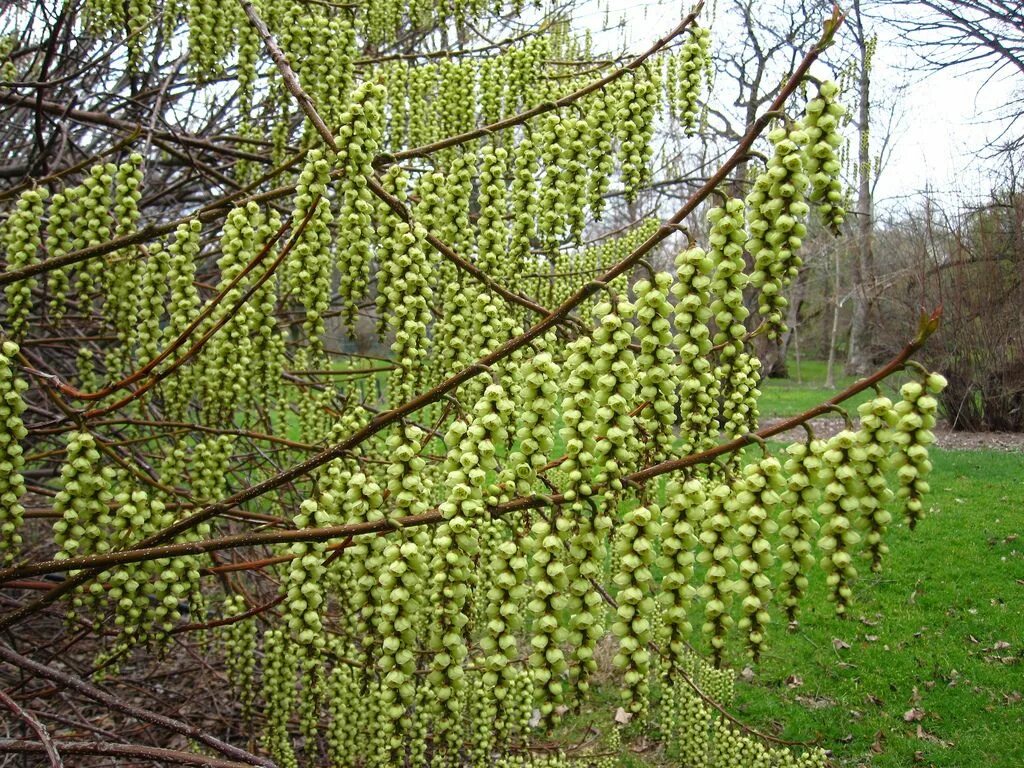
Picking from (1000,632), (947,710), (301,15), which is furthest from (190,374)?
(1000,632)

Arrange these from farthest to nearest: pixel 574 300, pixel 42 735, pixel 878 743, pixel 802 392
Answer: pixel 802 392, pixel 878 743, pixel 42 735, pixel 574 300

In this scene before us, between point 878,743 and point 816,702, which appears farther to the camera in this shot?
point 816,702

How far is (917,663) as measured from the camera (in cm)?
736

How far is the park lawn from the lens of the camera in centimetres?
620

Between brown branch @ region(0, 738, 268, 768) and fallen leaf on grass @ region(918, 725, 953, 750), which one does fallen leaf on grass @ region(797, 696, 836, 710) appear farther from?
brown branch @ region(0, 738, 268, 768)

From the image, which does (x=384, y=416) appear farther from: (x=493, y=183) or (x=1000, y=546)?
(x=1000, y=546)

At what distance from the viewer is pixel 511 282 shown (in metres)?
3.06

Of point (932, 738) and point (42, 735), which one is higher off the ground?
point (42, 735)

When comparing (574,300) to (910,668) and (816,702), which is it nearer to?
(816,702)

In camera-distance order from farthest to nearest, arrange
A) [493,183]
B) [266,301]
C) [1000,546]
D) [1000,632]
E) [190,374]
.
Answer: [1000,546], [1000,632], [190,374], [493,183], [266,301]

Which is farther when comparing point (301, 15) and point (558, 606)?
point (301, 15)

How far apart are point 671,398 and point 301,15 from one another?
2499mm

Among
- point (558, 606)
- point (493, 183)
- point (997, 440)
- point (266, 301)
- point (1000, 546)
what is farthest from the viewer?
point (997, 440)

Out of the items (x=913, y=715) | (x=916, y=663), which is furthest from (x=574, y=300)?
(x=916, y=663)
